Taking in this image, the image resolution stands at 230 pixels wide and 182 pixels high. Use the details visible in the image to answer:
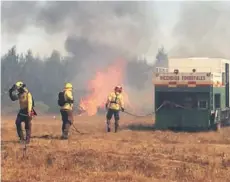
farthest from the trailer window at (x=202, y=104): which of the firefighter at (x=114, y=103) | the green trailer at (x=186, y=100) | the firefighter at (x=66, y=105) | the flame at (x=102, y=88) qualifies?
the flame at (x=102, y=88)

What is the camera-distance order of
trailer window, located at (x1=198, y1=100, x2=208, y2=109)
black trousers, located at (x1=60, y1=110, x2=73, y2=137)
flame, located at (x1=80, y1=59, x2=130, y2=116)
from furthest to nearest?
flame, located at (x1=80, y1=59, x2=130, y2=116) → trailer window, located at (x1=198, y1=100, x2=208, y2=109) → black trousers, located at (x1=60, y1=110, x2=73, y2=137)

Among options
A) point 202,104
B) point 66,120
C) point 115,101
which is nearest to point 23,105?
point 66,120

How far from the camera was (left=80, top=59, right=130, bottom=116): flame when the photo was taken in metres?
33.8

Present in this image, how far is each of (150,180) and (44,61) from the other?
70.0 metres

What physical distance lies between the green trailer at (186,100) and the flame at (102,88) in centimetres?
1358

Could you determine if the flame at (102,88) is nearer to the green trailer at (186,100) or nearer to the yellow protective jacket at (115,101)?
the green trailer at (186,100)

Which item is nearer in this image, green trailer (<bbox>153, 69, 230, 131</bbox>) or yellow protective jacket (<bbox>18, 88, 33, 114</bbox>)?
yellow protective jacket (<bbox>18, 88, 33, 114</bbox>)

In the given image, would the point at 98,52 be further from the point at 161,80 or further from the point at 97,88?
the point at 161,80

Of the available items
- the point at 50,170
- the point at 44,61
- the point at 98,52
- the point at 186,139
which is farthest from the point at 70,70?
the point at 50,170

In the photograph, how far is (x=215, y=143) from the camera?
14.4 m

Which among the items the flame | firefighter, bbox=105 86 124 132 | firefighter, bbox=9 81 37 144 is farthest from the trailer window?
the flame

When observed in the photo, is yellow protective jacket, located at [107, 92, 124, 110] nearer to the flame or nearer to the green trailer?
the green trailer

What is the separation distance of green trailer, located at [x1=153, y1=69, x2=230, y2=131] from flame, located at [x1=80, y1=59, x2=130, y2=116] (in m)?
13.6

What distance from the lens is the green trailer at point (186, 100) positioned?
18.1m
